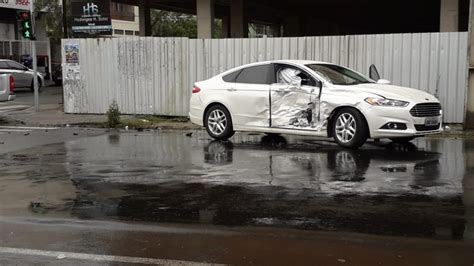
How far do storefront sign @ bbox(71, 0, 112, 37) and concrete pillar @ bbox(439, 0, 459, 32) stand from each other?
10.6 meters

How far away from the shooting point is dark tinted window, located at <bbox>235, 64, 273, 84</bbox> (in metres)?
11.8

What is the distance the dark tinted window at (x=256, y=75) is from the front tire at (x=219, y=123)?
0.72m

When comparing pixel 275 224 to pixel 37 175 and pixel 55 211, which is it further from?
pixel 37 175

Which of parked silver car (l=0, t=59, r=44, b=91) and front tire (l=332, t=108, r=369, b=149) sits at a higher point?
parked silver car (l=0, t=59, r=44, b=91)

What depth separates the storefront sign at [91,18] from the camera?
1978cm

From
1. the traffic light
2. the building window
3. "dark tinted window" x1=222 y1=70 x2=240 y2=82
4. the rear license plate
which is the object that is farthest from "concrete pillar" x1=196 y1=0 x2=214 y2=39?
the building window

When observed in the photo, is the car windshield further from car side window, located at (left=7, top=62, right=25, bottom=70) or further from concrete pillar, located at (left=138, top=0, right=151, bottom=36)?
car side window, located at (left=7, top=62, right=25, bottom=70)

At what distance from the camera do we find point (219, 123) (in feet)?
40.5

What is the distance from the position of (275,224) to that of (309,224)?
33cm

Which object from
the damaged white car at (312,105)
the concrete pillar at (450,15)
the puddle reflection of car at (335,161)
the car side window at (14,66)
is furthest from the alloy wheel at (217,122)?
the car side window at (14,66)

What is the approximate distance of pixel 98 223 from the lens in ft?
20.0

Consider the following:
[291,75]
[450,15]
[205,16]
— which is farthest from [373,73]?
[205,16]

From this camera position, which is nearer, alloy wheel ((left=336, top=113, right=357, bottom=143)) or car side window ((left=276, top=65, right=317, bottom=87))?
alloy wheel ((left=336, top=113, right=357, bottom=143))

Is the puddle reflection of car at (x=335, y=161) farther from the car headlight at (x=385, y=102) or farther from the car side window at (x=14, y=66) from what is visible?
the car side window at (x=14, y=66)
